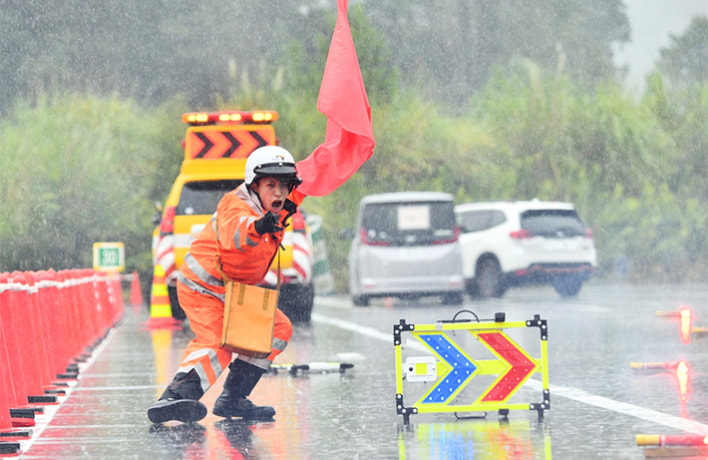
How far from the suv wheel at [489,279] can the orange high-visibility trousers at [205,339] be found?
57.9 feet

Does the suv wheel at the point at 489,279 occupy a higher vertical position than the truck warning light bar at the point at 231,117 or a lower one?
lower

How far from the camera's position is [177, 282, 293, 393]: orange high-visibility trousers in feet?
27.5

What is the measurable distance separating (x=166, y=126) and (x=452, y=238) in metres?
15.9

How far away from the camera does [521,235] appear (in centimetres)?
2561

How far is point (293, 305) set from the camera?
19.1 meters

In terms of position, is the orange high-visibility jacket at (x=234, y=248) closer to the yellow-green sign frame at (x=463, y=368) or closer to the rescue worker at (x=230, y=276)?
the rescue worker at (x=230, y=276)

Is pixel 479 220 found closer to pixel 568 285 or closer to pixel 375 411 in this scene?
pixel 568 285

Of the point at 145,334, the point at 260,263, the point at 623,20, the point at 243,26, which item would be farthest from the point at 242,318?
the point at 623,20

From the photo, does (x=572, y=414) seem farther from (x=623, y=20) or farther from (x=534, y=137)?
(x=623, y=20)

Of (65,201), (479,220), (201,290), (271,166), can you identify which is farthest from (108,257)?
(271,166)

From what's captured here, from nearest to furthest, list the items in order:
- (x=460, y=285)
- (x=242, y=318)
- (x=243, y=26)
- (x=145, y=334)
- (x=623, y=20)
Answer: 1. (x=242, y=318)
2. (x=145, y=334)
3. (x=460, y=285)
4. (x=243, y=26)
5. (x=623, y=20)

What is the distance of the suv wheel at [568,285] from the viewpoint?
25.9 meters

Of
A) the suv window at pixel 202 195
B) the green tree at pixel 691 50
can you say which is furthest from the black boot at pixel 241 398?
the green tree at pixel 691 50

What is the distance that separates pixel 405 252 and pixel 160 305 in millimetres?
5709
